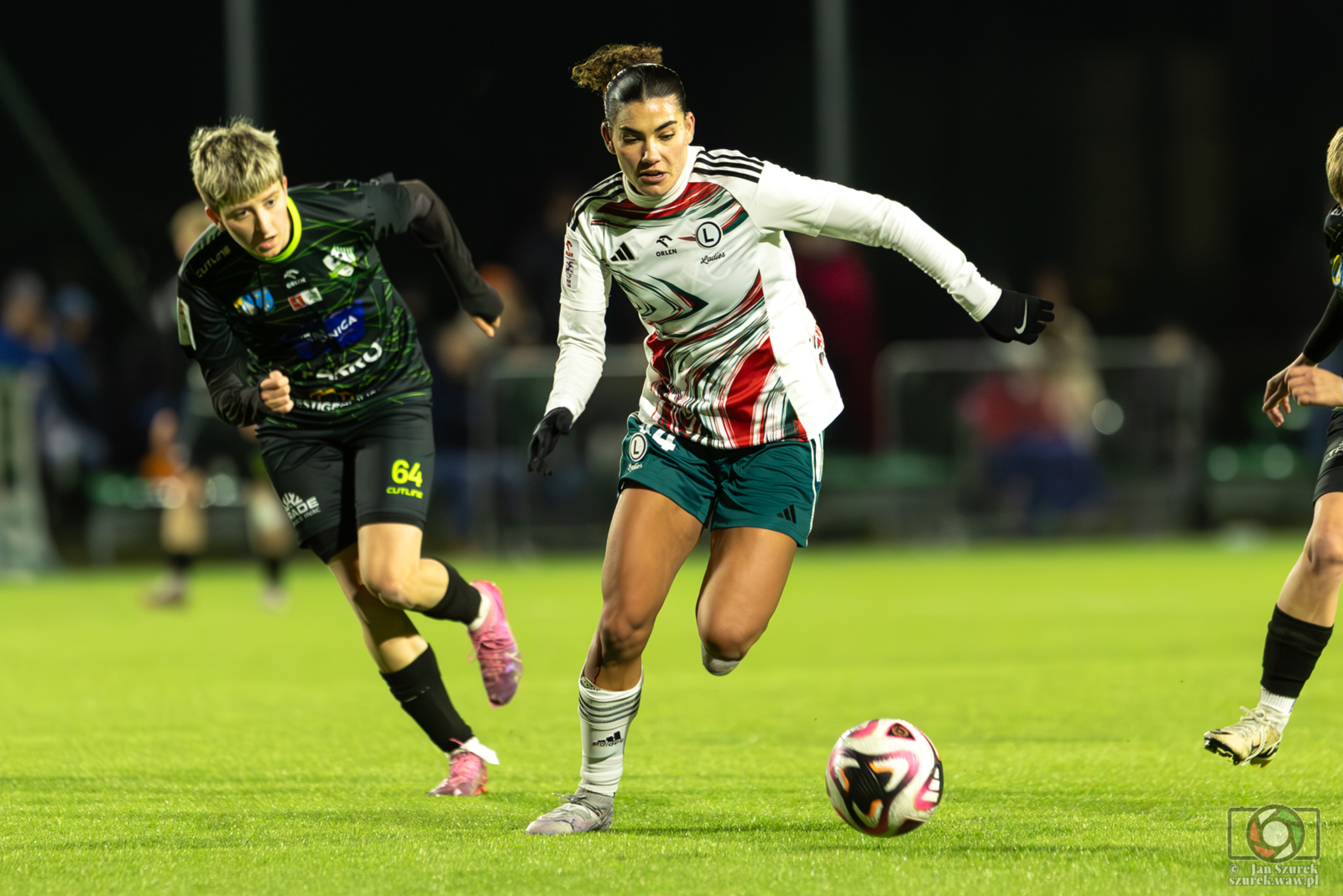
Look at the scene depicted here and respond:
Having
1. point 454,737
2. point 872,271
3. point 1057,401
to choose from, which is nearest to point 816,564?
point 1057,401

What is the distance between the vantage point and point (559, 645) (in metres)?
9.61

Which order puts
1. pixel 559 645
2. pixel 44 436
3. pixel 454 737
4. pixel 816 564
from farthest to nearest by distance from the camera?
pixel 44 436, pixel 816 564, pixel 559 645, pixel 454 737

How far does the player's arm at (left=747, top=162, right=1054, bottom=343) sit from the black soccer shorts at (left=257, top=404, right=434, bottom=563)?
1.35 metres

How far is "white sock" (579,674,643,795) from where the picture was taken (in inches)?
191

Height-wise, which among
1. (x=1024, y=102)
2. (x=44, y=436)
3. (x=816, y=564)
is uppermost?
(x=1024, y=102)

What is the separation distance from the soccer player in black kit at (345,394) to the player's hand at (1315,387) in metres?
2.42

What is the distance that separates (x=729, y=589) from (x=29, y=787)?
230 cm

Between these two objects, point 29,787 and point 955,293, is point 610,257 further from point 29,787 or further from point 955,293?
point 29,787

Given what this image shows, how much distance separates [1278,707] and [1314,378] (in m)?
0.97

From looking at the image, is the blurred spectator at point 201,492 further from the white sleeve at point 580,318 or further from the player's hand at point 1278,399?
the player's hand at point 1278,399

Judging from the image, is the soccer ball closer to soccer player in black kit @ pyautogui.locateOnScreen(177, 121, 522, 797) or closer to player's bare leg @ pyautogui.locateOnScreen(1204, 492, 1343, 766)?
player's bare leg @ pyautogui.locateOnScreen(1204, 492, 1343, 766)

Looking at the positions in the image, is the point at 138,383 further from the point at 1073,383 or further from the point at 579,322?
the point at 579,322

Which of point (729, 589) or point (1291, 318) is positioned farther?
point (1291, 318)

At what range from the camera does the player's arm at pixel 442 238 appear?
566cm
